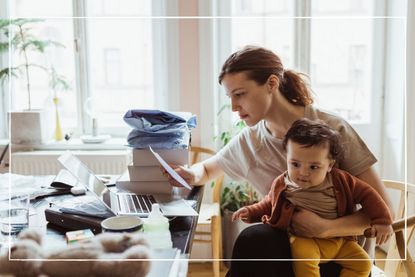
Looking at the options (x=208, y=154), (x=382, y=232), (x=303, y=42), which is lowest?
(x=382, y=232)

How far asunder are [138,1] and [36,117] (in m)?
0.36

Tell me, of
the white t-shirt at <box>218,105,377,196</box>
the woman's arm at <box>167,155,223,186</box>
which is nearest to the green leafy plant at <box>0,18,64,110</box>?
the woman's arm at <box>167,155,223,186</box>

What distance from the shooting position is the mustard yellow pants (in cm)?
77

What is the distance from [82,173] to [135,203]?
0.14 meters

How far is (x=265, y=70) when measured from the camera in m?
0.75

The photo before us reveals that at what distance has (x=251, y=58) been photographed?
0.74 metres

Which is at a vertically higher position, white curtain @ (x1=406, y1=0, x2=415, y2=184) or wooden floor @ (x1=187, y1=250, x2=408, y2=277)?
white curtain @ (x1=406, y1=0, x2=415, y2=184)

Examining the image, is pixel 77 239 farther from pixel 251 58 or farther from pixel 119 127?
pixel 251 58

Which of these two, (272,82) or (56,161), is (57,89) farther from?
(272,82)

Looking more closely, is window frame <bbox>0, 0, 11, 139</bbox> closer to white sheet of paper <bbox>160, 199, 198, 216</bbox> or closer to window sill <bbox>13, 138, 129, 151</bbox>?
window sill <bbox>13, 138, 129, 151</bbox>

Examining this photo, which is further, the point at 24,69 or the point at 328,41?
the point at 24,69

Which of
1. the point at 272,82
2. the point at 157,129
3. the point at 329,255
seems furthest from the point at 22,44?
the point at 329,255

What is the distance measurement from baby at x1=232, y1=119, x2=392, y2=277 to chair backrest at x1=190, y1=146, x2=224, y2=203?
0.13 metres

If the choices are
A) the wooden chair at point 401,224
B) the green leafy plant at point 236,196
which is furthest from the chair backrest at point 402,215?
the green leafy plant at point 236,196
